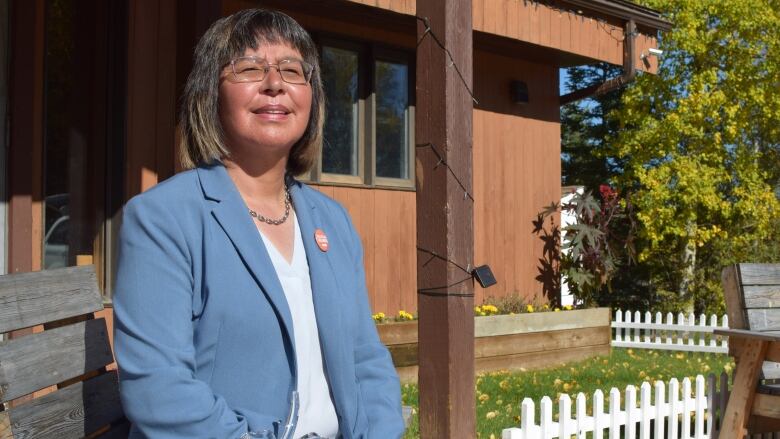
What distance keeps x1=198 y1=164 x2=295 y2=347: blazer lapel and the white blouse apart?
7 centimetres

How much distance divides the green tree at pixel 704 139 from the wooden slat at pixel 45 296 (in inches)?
562

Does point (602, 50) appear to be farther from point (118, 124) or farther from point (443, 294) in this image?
point (443, 294)

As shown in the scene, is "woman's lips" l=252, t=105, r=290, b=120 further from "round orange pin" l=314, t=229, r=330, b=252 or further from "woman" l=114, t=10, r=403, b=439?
"round orange pin" l=314, t=229, r=330, b=252

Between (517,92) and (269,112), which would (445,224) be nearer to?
(269,112)

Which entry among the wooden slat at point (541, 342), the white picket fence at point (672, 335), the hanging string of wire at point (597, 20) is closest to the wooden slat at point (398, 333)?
the wooden slat at point (541, 342)

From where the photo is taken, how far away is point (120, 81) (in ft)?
18.5

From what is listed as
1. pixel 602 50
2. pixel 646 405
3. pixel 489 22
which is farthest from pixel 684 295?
pixel 646 405

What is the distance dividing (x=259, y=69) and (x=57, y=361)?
883 mm

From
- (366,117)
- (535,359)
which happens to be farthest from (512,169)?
(366,117)

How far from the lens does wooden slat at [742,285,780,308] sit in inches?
192

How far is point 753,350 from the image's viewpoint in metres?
4.86

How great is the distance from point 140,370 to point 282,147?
2.39ft

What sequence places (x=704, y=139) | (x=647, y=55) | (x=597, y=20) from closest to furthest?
(x=597, y=20) < (x=647, y=55) < (x=704, y=139)

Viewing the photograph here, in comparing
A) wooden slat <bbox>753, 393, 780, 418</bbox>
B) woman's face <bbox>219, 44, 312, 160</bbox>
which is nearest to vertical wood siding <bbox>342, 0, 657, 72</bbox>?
wooden slat <bbox>753, 393, 780, 418</bbox>
